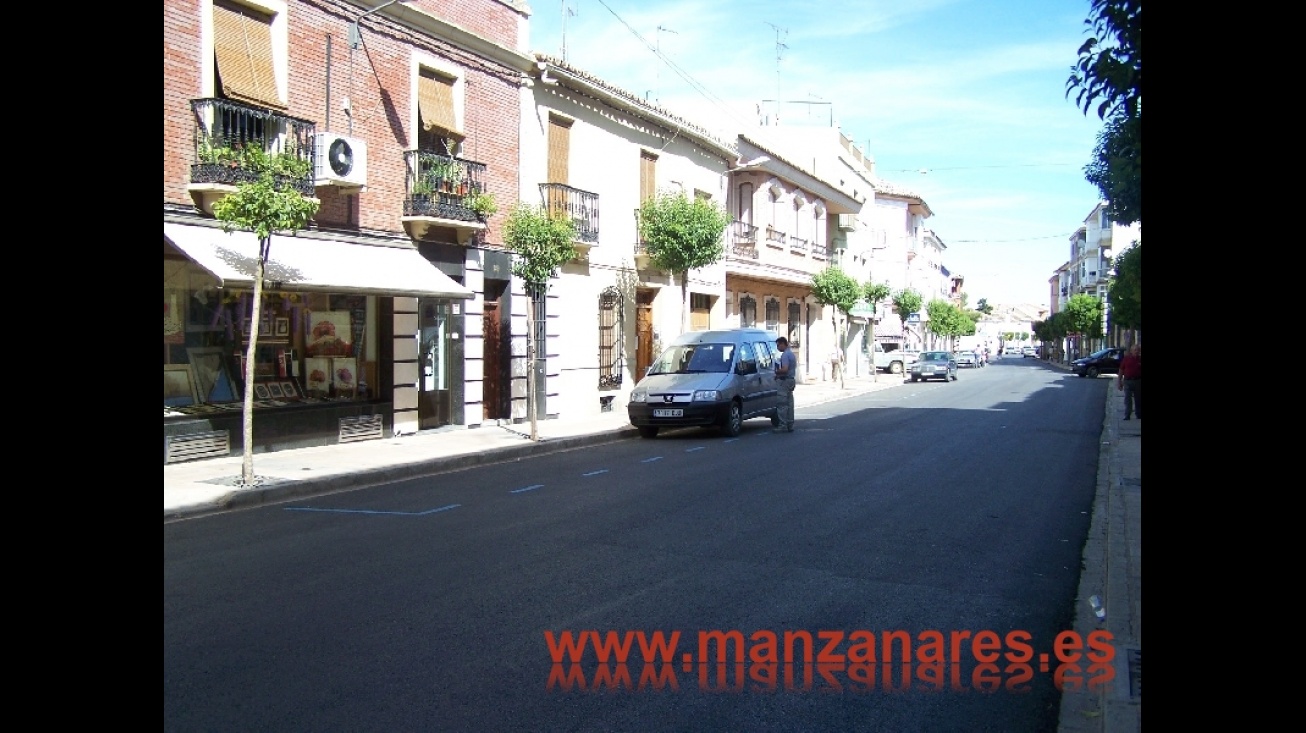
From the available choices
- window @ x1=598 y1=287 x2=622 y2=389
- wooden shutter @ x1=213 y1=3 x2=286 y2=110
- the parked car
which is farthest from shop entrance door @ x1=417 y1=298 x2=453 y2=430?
the parked car

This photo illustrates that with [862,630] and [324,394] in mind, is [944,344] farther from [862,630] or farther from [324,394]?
[862,630]

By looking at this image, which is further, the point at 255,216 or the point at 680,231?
the point at 680,231

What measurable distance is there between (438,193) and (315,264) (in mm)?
3303

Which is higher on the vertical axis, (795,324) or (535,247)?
(535,247)

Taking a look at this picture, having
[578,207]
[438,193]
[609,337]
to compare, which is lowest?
[609,337]

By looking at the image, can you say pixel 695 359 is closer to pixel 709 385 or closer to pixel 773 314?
pixel 709 385

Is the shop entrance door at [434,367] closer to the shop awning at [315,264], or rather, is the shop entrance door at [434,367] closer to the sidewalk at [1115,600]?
the shop awning at [315,264]

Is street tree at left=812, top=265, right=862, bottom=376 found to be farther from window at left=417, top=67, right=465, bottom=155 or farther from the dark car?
window at left=417, top=67, right=465, bottom=155

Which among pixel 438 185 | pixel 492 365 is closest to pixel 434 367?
pixel 492 365

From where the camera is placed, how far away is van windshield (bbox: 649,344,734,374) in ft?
60.2

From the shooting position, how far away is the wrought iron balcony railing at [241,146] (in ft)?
39.3

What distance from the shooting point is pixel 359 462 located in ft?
43.2
